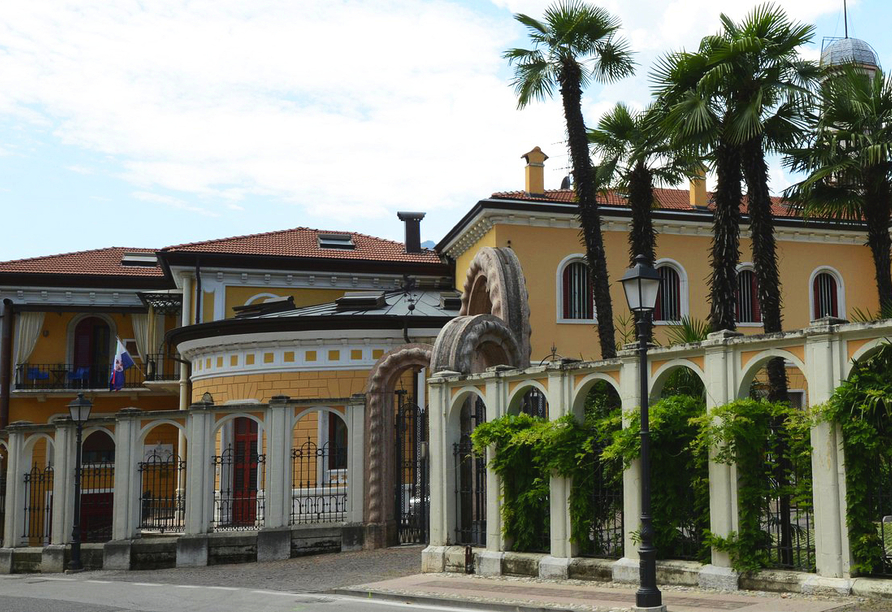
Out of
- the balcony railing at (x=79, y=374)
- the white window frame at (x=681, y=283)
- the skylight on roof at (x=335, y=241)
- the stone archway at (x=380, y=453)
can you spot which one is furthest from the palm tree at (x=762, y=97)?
the balcony railing at (x=79, y=374)

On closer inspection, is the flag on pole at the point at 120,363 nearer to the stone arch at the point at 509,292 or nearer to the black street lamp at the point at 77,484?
the black street lamp at the point at 77,484

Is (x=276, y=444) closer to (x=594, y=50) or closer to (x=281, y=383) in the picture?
(x=281, y=383)

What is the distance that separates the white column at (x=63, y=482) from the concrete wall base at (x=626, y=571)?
40.9 ft

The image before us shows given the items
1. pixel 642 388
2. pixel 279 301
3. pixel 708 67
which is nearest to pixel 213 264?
pixel 279 301

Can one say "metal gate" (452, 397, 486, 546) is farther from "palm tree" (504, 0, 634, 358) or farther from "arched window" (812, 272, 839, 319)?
"arched window" (812, 272, 839, 319)

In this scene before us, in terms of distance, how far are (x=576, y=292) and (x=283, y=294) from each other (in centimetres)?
980

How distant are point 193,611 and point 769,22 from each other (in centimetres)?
1310

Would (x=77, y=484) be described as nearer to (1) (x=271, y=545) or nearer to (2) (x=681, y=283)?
(1) (x=271, y=545)

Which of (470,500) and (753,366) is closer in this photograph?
(753,366)

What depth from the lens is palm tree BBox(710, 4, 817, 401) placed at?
16.6 metres

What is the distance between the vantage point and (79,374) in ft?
120

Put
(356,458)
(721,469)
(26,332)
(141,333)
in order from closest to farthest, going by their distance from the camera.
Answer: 1. (721,469)
2. (356,458)
3. (26,332)
4. (141,333)

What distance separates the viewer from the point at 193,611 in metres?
12.2

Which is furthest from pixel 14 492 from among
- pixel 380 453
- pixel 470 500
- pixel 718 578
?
pixel 718 578
